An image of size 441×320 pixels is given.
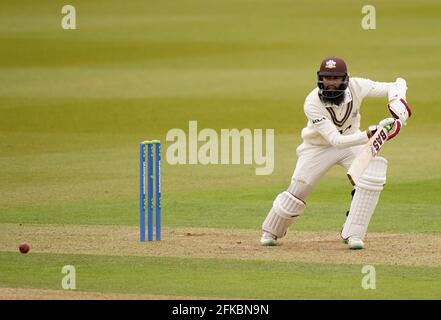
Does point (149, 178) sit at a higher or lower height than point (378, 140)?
lower

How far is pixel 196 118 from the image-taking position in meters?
25.1

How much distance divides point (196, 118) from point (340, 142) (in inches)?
506

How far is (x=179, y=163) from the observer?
20.0 m

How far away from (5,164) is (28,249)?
773cm

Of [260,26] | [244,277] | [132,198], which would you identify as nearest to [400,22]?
[260,26]

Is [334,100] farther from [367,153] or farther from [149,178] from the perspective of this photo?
[149,178]

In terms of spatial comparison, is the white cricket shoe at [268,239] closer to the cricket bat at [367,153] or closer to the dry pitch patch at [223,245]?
the dry pitch patch at [223,245]

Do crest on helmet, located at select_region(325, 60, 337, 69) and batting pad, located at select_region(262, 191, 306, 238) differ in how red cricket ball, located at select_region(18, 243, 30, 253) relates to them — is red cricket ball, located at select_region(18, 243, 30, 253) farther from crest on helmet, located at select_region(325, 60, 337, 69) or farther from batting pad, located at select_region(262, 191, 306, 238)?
crest on helmet, located at select_region(325, 60, 337, 69)

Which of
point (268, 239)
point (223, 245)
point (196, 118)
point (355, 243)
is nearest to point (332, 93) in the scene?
Answer: point (355, 243)

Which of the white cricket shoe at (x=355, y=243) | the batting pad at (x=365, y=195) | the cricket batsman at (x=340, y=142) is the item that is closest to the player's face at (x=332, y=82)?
the cricket batsman at (x=340, y=142)

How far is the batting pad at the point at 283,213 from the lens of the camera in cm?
1272

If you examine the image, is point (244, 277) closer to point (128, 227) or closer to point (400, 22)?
point (128, 227)

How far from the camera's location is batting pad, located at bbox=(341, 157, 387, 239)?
12.3m

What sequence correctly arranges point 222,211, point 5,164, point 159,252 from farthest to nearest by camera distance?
1. point 5,164
2. point 222,211
3. point 159,252
